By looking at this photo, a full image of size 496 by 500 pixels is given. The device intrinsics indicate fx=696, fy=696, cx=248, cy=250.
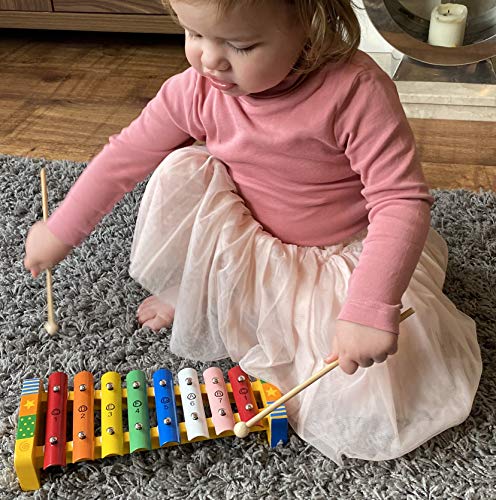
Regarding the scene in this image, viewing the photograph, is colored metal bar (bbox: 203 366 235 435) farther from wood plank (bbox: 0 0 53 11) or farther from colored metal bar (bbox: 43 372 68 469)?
wood plank (bbox: 0 0 53 11)

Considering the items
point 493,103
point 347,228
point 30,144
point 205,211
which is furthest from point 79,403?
point 493,103

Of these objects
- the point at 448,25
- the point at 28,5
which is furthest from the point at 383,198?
the point at 28,5

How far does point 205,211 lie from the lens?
0.92 meters

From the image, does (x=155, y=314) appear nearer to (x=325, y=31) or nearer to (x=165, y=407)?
(x=165, y=407)

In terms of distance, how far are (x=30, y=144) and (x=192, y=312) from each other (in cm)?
85

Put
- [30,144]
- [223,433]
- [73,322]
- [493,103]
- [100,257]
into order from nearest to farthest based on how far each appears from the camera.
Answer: [223,433] → [73,322] → [100,257] → [30,144] → [493,103]

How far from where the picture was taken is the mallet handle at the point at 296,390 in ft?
2.58

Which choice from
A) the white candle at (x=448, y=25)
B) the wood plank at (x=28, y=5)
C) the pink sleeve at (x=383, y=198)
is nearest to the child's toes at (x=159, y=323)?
the pink sleeve at (x=383, y=198)

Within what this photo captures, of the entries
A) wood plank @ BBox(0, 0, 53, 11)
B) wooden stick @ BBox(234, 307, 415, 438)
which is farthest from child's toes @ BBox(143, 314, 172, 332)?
wood plank @ BBox(0, 0, 53, 11)

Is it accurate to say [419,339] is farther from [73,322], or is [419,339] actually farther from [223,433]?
[73,322]

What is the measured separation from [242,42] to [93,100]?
3.92ft

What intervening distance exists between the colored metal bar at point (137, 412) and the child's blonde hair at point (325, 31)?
17.3 inches

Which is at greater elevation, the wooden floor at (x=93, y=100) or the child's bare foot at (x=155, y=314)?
the child's bare foot at (x=155, y=314)

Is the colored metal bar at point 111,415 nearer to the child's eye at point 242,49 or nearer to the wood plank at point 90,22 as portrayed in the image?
the child's eye at point 242,49
